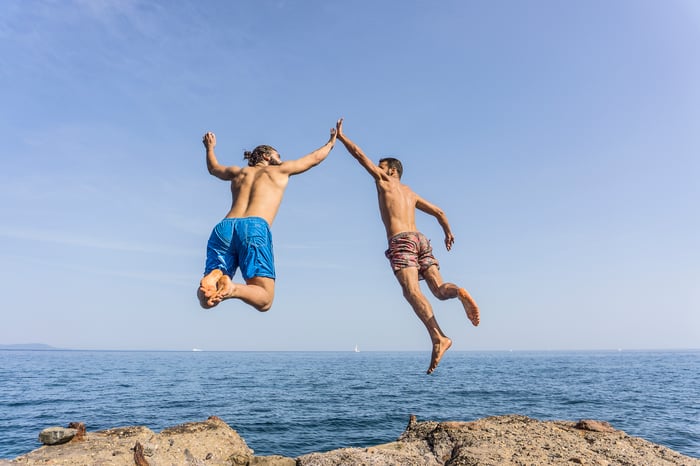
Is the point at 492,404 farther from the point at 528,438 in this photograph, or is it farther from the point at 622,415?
the point at 528,438

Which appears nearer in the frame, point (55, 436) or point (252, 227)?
point (252, 227)

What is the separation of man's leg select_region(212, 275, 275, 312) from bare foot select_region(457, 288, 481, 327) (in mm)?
2862

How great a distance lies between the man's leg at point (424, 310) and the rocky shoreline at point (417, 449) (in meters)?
2.01

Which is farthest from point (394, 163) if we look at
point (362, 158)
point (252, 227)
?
point (252, 227)

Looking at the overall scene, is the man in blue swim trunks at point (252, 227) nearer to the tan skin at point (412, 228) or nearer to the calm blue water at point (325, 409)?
the tan skin at point (412, 228)

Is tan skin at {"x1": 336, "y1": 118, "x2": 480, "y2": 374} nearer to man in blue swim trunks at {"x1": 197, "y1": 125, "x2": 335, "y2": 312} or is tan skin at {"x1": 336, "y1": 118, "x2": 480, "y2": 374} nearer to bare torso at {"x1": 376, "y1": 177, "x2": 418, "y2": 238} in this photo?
bare torso at {"x1": 376, "y1": 177, "x2": 418, "y2": 238}

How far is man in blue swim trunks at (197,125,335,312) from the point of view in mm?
5773

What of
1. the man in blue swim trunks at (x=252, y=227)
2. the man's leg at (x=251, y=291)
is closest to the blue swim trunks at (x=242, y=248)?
the man in blue swim trunks at (x=252, y=227)

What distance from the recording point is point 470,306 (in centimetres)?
666

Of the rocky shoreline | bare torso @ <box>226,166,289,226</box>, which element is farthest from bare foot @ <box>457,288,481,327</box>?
bare torso @ <box>226,166,289,226</box>

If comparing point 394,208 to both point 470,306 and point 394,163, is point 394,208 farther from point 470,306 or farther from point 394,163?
point 470,306

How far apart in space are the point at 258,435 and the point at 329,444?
347 centimetres

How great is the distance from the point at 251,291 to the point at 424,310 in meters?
2.91

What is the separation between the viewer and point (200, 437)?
29.5 feet
